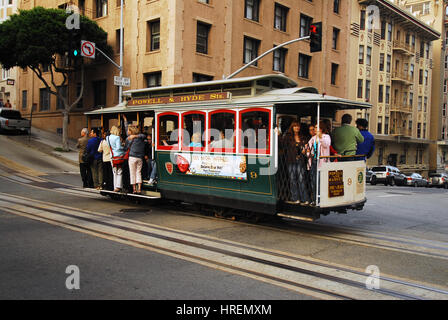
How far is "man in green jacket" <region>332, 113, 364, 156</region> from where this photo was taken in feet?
28.7

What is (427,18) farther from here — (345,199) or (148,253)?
(148,253)

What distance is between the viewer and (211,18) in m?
26.5

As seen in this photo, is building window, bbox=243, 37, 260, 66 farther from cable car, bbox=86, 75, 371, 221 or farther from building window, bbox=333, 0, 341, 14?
cable car, bbox=86, 75, 371, 221

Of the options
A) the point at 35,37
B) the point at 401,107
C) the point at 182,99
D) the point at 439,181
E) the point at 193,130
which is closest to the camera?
the point at 193,130

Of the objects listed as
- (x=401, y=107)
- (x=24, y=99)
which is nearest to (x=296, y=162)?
(x=24, y=99)

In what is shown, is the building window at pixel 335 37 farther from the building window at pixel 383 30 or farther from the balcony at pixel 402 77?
the balcony at pixel 402 77

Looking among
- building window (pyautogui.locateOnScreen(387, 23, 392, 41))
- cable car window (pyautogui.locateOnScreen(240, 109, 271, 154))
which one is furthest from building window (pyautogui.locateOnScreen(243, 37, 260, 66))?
building window (pyautogui.locateOnScreen(387, 23, 392, 41))

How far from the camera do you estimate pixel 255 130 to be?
8.73 m

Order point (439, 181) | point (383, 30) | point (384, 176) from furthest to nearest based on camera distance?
point (383, 30)
point (439, 181)
point (384, 176)

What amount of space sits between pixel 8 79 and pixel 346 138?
4017 cm

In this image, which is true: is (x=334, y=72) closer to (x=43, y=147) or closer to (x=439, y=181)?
(x=439, y=181)

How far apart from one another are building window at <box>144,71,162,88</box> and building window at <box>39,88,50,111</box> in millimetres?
13577

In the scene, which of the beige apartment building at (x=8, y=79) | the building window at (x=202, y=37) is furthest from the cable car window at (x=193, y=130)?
the beige apartment building at (x=8, y=79)
